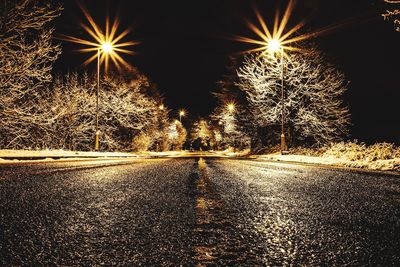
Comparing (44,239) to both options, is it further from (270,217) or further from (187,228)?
(270,217)

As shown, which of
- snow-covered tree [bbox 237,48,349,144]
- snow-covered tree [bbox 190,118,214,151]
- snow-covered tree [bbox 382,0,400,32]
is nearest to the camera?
snow-covered tree [bbox 382,0,400,32]

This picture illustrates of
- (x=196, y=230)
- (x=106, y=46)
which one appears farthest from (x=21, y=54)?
(x=196, y=230)

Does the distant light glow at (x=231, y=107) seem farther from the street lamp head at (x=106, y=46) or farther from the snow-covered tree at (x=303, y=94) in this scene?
the street lamp head at (x=106, y=46)

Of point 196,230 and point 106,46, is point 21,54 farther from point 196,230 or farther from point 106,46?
point 196,230

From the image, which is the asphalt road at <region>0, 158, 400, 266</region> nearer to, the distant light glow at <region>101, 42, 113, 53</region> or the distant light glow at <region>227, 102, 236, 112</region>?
the distant light glow at <region>101, 42, 113, 53</region>

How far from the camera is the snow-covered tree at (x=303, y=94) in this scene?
2134cm

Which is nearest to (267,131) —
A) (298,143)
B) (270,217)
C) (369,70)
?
(298,143)

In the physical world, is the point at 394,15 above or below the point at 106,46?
below

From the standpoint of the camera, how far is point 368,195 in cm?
391

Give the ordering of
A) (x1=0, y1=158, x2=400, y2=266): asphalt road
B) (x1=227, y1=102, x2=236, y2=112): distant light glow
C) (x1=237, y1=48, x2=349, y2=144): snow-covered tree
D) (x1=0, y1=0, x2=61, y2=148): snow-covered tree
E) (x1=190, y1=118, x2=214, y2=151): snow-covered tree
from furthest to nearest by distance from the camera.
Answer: (x1=190, y1=118, x2=214, y2=151): snow-covered tree
(x1=227, y1=102, x2=236, y2=112): distant light glow
(x1=237, y1=48, x2=349, y2=144): snow-covered tree
(x1=0, y1=0, x2=61, y2=148): snow-covered tree
(x1=0, y1=158, x2=400, y2=266): asphalt road

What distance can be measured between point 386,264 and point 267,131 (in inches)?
1051

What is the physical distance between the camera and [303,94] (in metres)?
22.1

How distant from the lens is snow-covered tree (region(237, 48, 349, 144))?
70.0ft

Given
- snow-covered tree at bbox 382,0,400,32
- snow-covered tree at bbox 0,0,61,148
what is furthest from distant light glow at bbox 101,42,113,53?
snow-covered tree at bbox 382,0,400,32
